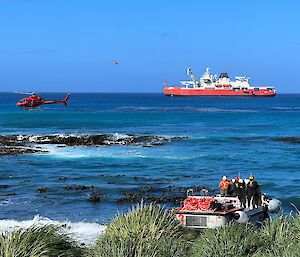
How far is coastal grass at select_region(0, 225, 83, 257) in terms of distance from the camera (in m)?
11.3

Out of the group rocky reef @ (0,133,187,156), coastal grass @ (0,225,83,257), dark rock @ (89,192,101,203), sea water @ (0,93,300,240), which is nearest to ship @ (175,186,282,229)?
sea water @ (0,93,300,240)

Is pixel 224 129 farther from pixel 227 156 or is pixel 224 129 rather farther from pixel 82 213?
pixel 82 213

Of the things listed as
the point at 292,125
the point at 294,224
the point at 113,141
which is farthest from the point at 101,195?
the point at 292,125

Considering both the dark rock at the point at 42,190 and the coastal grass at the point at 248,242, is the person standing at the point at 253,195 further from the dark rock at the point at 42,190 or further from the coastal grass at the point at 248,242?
the dark rock at the point at 42,190

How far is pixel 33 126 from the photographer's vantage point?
8156 centimetres

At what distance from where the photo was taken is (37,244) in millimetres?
11891

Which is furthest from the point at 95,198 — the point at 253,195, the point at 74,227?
the point at 253,195

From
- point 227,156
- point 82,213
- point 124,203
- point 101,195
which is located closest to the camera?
point 82,213

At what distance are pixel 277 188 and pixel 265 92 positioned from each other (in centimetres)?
15701

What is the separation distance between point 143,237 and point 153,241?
22.6 inches

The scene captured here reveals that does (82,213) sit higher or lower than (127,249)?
lower

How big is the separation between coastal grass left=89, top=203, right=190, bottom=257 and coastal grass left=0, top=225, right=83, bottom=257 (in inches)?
23.3

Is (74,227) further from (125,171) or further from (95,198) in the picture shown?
(125,171)

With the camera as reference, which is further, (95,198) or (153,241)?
(95,198)
